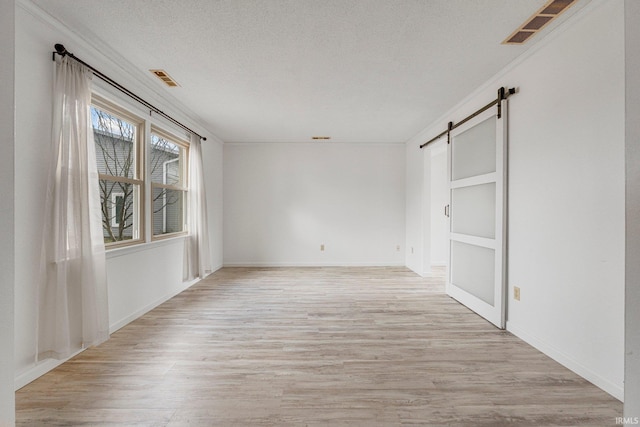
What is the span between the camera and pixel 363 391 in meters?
1.78

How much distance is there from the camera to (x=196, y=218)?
13.5ft

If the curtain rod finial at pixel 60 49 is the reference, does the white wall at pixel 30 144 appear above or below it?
below

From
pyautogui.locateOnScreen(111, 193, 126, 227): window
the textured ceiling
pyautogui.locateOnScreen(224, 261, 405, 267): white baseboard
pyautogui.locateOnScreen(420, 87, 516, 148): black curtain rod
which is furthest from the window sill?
pyautogui.locateOnScreen(420, 87, 516, 148): black curtain rod

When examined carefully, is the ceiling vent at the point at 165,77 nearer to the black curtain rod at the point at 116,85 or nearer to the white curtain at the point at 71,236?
the black curtain rod at the point at 116,85

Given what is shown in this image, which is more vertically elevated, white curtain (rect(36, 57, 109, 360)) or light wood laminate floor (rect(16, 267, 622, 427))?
white curtain (rect(36, 57, 109, 360))

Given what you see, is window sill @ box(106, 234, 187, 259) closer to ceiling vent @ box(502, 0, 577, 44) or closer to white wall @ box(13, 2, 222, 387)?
white wall @ box(13, 2, 222, 387)

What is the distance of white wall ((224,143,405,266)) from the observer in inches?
226

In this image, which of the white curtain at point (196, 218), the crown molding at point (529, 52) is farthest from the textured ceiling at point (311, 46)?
the white curtain at point (196, 218)

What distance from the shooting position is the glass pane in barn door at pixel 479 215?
2.74 meters

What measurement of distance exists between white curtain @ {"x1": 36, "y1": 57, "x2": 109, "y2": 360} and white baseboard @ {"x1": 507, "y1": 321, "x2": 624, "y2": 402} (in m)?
3.51

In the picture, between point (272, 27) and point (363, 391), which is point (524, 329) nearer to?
point (363, 391)

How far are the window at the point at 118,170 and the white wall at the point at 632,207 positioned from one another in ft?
10.8

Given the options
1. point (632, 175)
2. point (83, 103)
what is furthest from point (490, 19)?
point (83, 103)

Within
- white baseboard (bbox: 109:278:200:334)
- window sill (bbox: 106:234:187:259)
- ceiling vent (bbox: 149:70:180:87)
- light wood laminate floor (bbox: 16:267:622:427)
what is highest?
ceiling vent (bbox: 149:70:180:87)
